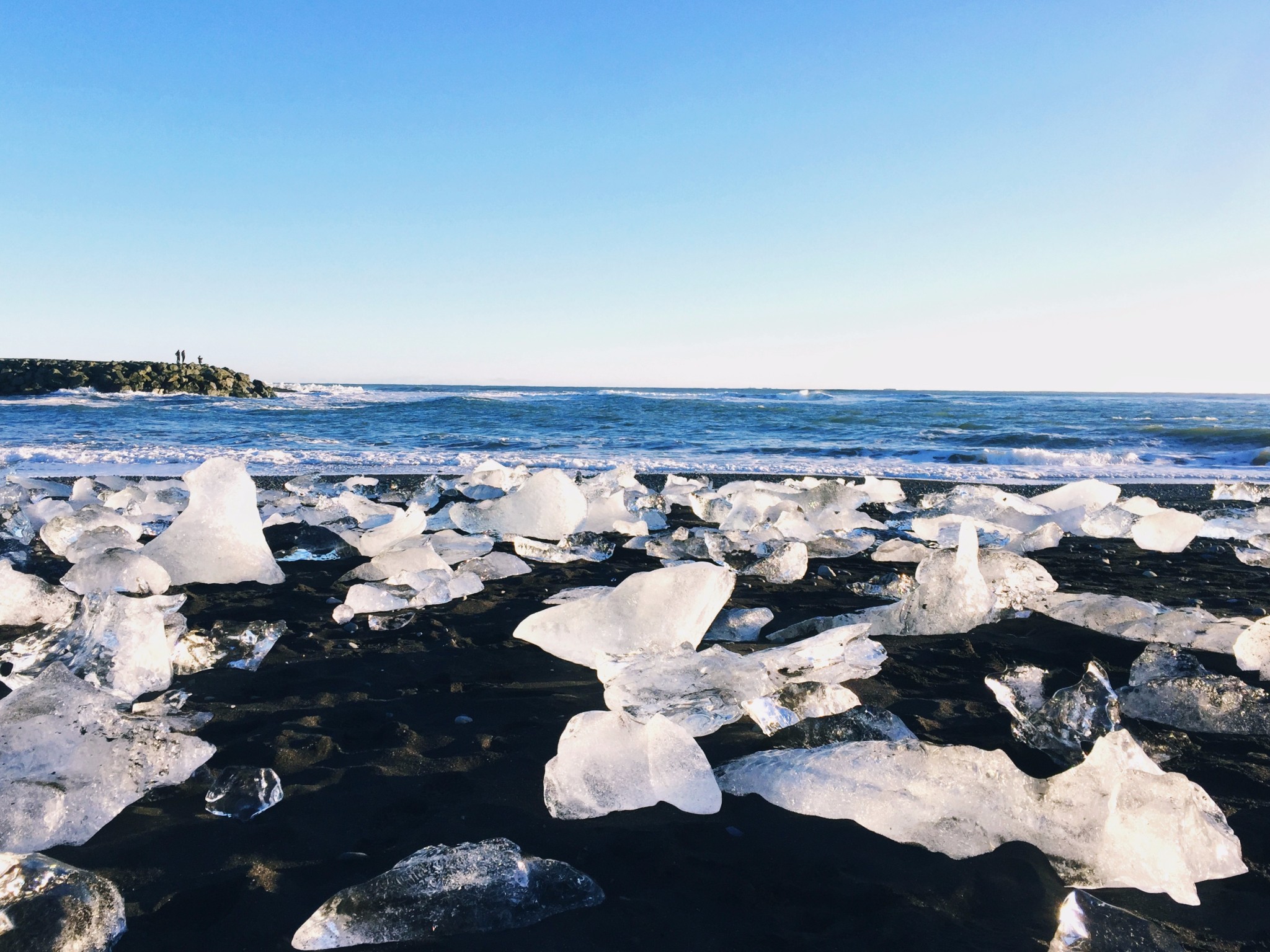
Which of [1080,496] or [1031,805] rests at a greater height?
[1080,496]

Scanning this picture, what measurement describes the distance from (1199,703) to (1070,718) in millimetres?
370

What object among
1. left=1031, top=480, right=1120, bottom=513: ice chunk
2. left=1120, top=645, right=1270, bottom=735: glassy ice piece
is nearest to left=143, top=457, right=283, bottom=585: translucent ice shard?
left=1120, top=645, right=1270, bottom=735: glassy ice piece

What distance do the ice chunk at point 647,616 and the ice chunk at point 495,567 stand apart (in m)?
0.94

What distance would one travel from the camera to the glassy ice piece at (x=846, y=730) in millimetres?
1625

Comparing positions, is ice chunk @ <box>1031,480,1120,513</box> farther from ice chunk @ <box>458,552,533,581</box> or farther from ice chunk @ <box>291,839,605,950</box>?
ice chunk @ <box>291,839,605,950</box>

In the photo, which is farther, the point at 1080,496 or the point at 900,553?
the point at 1080,496

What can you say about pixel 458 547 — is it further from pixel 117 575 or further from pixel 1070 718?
pixel 1070 718

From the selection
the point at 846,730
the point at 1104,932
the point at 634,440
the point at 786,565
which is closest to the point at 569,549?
the point at 786,565

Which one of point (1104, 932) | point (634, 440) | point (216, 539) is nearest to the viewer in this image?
point (1104, 932)

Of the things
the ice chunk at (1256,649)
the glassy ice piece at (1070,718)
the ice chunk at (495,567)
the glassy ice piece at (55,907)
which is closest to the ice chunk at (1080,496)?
the ice chunk at (1256,649)

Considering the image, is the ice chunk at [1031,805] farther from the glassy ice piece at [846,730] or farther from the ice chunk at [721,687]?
the ice chunk at [721,687]

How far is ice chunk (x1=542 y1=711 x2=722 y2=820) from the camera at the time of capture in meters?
1.40

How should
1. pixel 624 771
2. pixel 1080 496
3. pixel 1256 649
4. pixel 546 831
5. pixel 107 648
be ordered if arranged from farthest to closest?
pixel 1080 496 < pixel 1256 649 < pixel 107 648 < pixel 624 771 < pixel 546 831

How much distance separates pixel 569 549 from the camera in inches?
140
